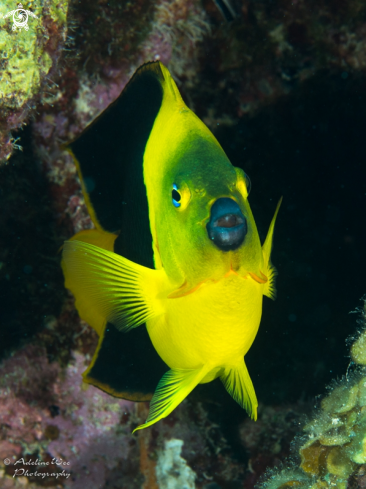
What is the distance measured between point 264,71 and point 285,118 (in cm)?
45

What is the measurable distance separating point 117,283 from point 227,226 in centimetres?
68

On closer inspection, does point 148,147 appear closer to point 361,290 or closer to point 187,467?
point 361,290

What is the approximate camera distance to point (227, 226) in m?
1.33

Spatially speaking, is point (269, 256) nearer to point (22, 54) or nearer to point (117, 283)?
point (117, 283)

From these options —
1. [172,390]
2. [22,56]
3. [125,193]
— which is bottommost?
[172,390]

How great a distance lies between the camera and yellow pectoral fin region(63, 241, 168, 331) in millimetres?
1686

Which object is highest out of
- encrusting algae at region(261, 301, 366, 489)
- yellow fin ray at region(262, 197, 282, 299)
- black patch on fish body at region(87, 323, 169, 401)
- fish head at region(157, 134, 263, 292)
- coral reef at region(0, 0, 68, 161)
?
coral reef at region(0, 0, 68, 161)

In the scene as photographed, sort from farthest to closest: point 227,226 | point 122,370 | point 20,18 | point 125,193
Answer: point 122,370, point 125,193, point 20,18, point 227,226

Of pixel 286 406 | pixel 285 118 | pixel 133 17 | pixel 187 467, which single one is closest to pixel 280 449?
pixel 286 406

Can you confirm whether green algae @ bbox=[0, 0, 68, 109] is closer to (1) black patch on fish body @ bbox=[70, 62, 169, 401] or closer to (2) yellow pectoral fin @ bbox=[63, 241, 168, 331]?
(1) black patch on fish body @ bbox=[70, 62, 169, 401]

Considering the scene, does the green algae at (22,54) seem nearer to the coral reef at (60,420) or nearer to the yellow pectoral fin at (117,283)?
the yellow pectoral fin at (117,283)

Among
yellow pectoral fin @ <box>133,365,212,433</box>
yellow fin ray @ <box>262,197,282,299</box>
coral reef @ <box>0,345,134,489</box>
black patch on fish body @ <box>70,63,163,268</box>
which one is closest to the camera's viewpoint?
yellow pectoral fin @ <box>133,365,212,433</box>

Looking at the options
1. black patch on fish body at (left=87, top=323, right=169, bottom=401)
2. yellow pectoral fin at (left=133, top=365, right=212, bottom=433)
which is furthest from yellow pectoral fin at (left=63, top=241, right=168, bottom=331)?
black patch on fish body at (left=87, top=323, right=169, bottom=401)

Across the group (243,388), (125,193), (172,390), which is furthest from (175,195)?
(243,388)
